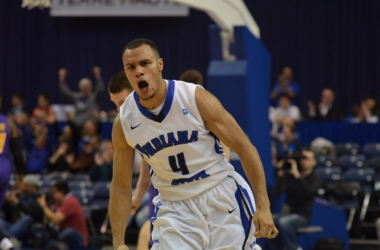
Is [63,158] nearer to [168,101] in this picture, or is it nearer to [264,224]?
[168,101]

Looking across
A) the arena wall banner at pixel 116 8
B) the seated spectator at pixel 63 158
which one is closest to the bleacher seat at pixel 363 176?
the seated spectator at pixel 63 158

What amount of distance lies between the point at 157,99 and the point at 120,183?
570mm

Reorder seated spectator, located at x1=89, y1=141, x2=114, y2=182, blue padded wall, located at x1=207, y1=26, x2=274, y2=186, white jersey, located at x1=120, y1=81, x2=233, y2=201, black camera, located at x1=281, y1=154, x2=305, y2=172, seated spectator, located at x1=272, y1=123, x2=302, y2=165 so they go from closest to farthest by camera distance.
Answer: white jersey, located at x1=120, y1=81, x2=233, y2=201 → blue padded wall, located at x1=207, y1=26, x2=274, y2=186 → black camera, located at x1=281, y1=154, x2=305, y2=172 → seated spectator, located at x1=272, y1=123, x2=302, y2=165 → seated spectator, located at x1=89, y1=141, x2=114, y2=182

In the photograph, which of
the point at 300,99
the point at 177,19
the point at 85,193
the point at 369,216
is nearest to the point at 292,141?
the point at 369,216

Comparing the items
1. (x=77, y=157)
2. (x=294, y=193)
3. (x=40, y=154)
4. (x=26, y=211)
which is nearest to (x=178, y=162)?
(x=294, y=193)

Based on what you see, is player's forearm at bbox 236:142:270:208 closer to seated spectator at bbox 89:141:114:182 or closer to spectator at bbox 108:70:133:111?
spectator at bbox 108:70:133:111

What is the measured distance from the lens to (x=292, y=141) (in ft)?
42.8

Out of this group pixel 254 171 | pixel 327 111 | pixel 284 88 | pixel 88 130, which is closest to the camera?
pixel 254 171

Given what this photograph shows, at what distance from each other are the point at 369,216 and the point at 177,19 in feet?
29.8

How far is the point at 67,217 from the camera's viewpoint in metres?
11.3

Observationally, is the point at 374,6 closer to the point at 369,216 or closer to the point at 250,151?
the point at 369,216

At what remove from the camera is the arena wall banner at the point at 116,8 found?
1983 cm

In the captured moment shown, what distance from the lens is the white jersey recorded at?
441 centimetres

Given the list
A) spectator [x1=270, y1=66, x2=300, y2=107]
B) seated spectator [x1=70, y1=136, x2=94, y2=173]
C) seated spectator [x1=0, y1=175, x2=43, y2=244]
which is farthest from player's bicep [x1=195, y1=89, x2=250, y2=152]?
spectator [x1=270, y1=66, x2=300, y2=107]
